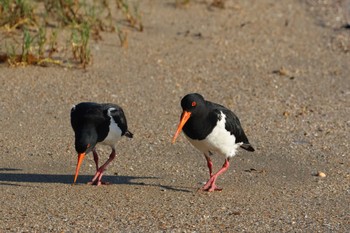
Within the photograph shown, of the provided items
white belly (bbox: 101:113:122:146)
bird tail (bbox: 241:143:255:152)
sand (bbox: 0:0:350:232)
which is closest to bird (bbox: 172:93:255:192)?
bird tail (bbox: 241:143:255:152)

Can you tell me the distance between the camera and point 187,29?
1366cm

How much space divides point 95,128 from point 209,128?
3.28ft

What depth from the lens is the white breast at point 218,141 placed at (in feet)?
25.3

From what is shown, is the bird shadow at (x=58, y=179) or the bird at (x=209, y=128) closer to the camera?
the bird at (x=209, y=128)

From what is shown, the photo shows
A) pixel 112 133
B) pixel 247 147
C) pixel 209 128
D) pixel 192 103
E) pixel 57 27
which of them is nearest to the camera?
pixel 192 103

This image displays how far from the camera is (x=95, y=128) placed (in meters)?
7.75

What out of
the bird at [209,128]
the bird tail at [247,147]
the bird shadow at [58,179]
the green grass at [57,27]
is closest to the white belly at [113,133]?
the bird shadow at [58,179]

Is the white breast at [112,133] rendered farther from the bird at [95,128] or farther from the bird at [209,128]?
the bird at [209,128]

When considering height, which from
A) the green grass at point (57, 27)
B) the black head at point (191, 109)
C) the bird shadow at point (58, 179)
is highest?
the black head at point (191, 109)

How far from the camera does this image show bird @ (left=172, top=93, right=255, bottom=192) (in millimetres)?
7594

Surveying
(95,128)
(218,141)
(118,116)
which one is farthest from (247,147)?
(95,128)

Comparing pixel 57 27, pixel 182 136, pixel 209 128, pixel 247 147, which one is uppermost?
pixel 209 128

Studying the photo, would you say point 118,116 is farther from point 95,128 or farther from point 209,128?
point 209,128

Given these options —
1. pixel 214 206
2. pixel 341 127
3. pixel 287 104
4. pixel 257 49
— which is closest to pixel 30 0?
pixel 257 49
